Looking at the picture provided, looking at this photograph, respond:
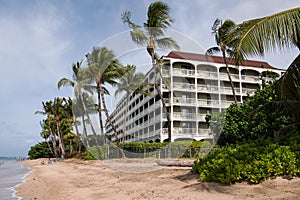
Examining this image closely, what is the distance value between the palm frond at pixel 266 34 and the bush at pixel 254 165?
10.2 feet

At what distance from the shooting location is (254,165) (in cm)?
730

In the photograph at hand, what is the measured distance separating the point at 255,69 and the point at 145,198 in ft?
117

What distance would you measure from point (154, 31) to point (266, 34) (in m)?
11.6

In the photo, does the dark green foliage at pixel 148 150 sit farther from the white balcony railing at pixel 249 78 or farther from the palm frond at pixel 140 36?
the white balcony railing at pixel 249 78

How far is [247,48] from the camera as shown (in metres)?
5.52

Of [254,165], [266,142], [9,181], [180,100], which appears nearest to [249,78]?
[180,100]

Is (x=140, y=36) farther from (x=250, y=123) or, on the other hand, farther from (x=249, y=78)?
(x=249, y=78)

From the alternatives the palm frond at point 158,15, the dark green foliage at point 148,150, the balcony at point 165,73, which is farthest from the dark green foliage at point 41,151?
the balcony at point 165,73

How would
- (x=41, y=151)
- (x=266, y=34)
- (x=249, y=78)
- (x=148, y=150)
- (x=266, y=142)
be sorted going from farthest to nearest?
(x=41, y=151), (x=249, y=78), (x=148, y=150), (x=266, y=142), (x=266, y=34)

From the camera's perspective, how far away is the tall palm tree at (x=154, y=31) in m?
14.4

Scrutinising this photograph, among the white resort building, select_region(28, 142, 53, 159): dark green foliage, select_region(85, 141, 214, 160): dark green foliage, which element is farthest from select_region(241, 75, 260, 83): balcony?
select_region(28, 142, 53, 159): dark green foliage

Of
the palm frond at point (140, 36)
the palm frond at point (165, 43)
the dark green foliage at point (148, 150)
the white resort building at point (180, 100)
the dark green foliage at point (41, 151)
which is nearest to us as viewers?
the white resort building at point (180, 100)

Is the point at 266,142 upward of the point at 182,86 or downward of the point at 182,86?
downward

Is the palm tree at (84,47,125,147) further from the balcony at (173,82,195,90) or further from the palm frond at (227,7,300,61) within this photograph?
the palm frond at (227,7,300,61)
